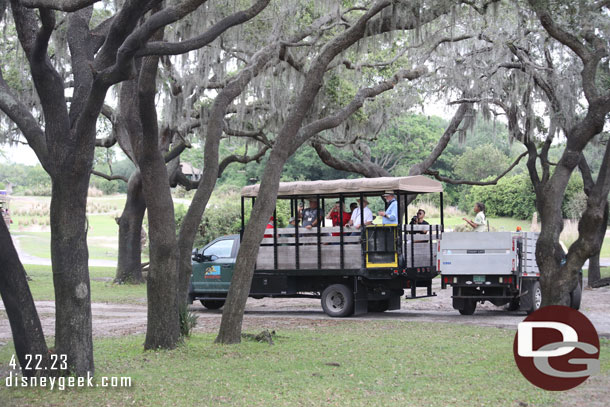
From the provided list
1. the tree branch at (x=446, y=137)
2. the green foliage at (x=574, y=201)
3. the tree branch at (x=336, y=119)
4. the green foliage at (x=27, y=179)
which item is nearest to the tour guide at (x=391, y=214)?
the tree branch at (x=336, y=119)

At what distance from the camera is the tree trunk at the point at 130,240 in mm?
26703

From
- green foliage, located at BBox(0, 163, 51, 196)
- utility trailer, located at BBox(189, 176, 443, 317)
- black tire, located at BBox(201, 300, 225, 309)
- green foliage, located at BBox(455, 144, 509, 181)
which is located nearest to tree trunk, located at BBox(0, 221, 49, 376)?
utility trailer, located at BBox(189, 176, 443, 317)

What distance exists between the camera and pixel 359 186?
→ 16875 millimetres

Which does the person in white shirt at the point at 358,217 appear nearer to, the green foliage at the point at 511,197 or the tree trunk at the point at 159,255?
the tree trunk at the point at 159,255

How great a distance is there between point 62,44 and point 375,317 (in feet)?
30.8

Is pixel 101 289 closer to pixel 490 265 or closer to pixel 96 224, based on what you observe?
pixel 490 265

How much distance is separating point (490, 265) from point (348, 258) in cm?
305

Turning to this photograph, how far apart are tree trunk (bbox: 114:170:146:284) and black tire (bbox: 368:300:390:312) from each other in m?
11.1

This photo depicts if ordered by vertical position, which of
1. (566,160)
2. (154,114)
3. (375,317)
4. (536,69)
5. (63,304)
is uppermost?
(536,69)

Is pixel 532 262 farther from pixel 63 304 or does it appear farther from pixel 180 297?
pixel 63 304

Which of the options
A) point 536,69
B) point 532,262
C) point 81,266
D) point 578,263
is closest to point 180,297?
point 81,266

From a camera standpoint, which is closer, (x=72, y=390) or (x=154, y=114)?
(x=72, y=390)

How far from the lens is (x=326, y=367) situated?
401 inches

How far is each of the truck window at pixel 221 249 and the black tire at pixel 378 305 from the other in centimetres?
361
